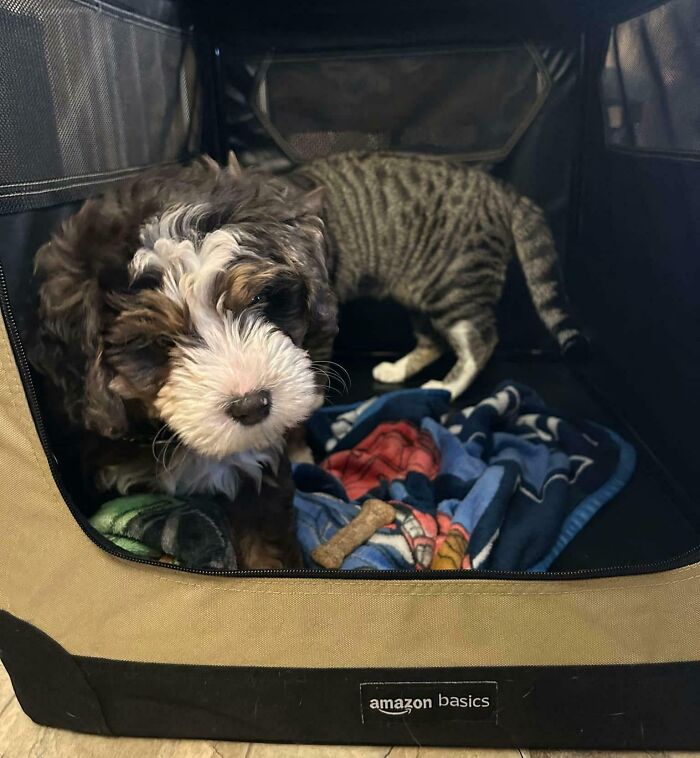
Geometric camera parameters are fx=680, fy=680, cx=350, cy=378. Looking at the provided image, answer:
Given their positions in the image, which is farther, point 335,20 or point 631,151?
point 335,20

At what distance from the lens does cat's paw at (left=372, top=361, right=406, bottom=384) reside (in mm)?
2574

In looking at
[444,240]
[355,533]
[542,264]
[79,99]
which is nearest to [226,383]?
[355,533]

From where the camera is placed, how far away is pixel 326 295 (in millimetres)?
1355

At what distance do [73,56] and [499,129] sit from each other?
151 cm

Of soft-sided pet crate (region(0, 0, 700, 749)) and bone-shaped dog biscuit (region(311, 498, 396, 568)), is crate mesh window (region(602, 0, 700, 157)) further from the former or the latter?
bone-shaped dog biscuit (region(311, 498, 396, 568))

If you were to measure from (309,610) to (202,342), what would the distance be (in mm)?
488

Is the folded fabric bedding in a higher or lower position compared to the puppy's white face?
lower

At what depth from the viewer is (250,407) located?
1130 mm

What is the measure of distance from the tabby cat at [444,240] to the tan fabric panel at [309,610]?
1.35 meters

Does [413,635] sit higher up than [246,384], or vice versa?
[246,384]

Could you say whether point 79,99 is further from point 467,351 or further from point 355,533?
point 467,351

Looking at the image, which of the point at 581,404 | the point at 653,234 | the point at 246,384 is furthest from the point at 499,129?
the point at 246,384

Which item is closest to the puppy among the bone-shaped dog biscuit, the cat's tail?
the bone-shaped dog biscuit

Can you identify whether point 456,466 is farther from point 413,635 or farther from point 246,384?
point 246,384
